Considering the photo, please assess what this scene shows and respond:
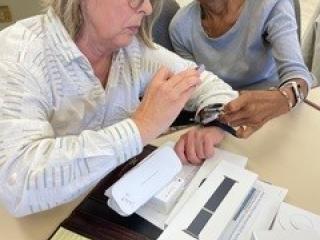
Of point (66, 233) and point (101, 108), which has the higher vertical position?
point (101, 108)

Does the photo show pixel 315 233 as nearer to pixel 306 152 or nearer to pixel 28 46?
pixel 306 152

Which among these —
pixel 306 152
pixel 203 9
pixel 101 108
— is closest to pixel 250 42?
pixel 203 9

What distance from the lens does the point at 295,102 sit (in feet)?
3.81

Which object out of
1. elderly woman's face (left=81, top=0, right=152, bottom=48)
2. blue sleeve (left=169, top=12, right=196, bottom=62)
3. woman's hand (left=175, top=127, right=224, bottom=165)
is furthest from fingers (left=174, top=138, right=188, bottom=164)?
blue sleeve (left=169, top=12, right=196, bottom=62)

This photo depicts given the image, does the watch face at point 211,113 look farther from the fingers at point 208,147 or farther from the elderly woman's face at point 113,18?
the elderly woman's face at point 113,18

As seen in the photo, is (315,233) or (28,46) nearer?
(315,233)

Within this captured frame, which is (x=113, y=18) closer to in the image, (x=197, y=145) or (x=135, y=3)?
(x=135, y=3)

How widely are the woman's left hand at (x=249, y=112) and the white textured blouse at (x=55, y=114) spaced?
0.18 ft

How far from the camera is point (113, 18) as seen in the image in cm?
92

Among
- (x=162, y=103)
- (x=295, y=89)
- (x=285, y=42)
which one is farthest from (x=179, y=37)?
(x=162, y=103)

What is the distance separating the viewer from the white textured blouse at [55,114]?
0.76 meters

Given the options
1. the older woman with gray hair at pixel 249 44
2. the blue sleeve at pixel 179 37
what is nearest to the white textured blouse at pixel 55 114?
the older woman with gray hair at pixel 249 44

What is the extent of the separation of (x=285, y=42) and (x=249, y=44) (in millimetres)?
140

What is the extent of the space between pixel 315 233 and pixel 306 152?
29 cm
